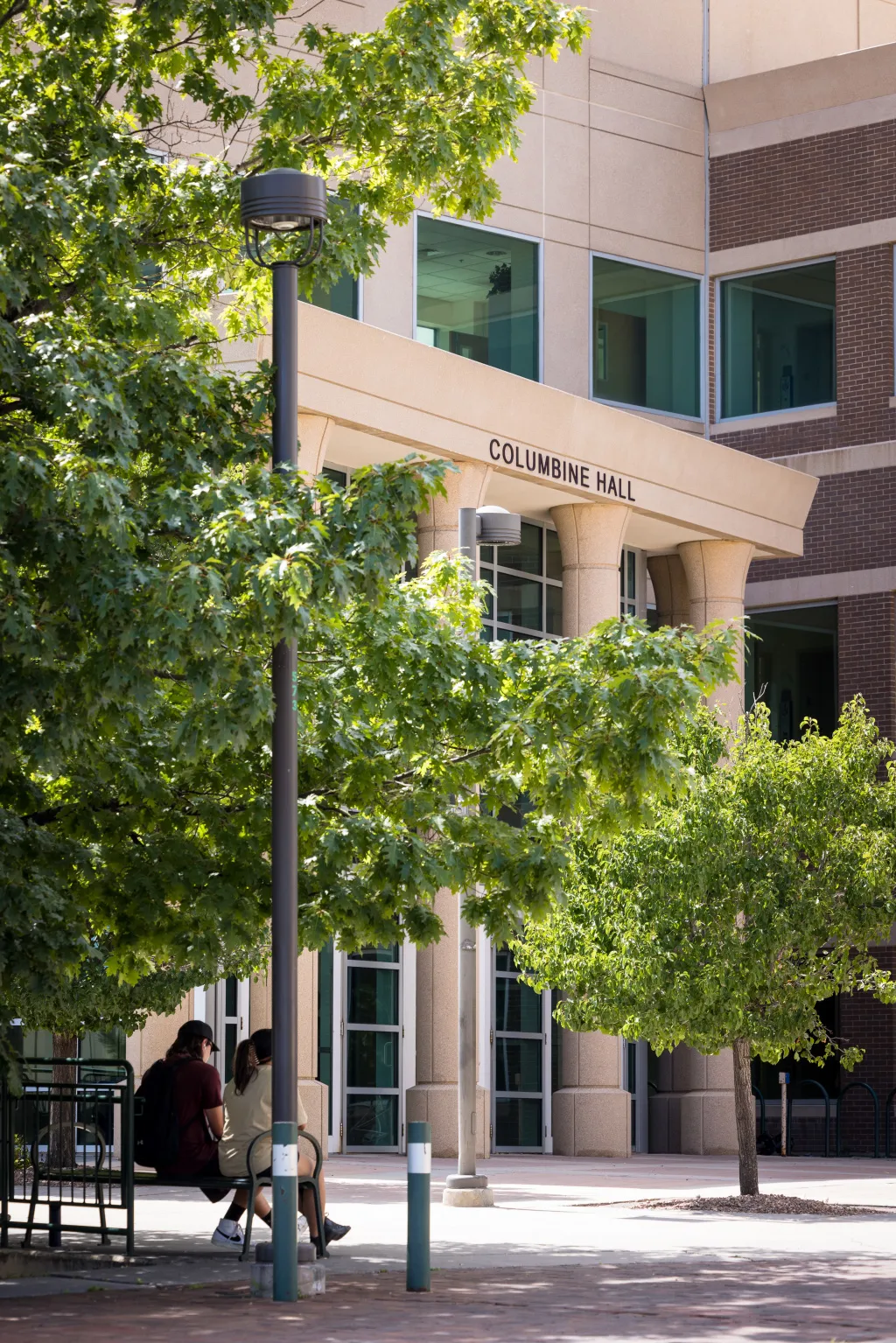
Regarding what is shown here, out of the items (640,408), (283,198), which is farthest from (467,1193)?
(640,408)

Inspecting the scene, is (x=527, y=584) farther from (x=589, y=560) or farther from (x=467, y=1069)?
(x=467, y=1069)

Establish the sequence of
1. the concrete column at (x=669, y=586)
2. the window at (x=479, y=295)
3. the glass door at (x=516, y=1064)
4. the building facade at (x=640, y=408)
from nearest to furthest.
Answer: the building facade at (x=640, y=408), the glass door at (x=516, y=1064), the window at (x=479, y=295), the concrete column at (x=669, y=586)

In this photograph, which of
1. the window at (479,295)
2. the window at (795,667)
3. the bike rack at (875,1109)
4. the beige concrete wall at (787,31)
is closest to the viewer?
the bike rack at (875,1109)

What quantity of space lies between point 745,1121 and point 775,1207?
112cm

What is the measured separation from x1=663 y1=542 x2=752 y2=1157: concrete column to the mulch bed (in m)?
9.74

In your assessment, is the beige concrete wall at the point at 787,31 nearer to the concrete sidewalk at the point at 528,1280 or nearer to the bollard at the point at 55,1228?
the concrete sidewalk at the point at 528,1280

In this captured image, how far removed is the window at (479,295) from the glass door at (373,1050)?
8.14 meters

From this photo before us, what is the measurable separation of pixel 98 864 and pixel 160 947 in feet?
2.44

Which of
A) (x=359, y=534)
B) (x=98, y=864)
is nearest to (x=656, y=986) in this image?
(x=98, y=864)

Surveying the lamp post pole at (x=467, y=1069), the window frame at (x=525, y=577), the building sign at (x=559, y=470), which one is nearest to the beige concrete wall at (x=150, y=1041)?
the lamp post pole at (x=467, y=1069)

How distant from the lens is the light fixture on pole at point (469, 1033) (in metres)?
17.0

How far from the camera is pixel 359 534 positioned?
9727 millimetres

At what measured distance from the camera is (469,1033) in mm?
17531

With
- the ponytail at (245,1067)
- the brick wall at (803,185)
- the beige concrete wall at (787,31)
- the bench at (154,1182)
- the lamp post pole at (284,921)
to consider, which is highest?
the beige concrete wall at (787,31)
